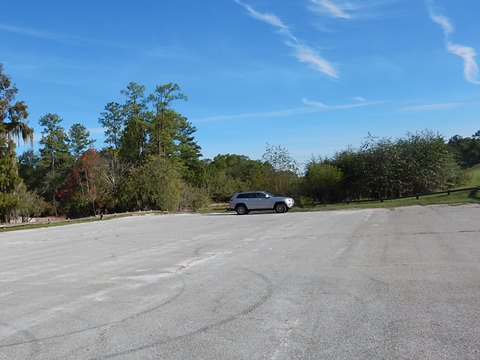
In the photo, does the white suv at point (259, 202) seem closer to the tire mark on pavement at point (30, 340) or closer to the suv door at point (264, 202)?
the suv door at point (264, 202)

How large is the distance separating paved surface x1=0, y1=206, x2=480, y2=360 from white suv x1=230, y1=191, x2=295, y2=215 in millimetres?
21886

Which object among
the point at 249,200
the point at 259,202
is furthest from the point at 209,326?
the point at 249,200

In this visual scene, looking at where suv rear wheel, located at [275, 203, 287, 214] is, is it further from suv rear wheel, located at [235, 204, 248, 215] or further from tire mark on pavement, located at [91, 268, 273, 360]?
tire mark on pavement, located at [91, 268, 273, 360]

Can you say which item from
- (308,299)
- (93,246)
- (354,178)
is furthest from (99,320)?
(354,178)

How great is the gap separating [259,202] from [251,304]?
2834cm

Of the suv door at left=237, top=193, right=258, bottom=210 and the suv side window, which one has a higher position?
the suv side window

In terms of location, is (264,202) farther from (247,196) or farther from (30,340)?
(30,340)

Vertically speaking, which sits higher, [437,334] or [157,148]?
[157,148]

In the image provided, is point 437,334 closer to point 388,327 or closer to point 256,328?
point 388,327

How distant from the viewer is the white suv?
34469mm

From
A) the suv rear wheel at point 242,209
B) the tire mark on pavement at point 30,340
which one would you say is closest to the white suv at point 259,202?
the suv rear wheel at point 242,209

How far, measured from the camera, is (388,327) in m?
5.28

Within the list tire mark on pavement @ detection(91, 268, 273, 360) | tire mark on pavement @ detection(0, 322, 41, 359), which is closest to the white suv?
tire mark on pavement @ detection(91, 268, 273, 360)

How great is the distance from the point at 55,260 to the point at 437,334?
32.7 ft
